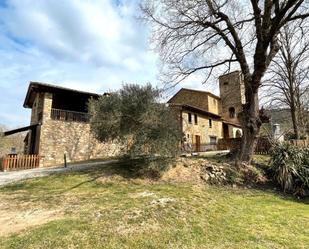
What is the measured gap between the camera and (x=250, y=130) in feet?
40.6

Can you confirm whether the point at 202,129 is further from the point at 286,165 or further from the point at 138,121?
the point at 138,121

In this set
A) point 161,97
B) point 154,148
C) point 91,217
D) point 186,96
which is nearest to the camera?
point 91,217

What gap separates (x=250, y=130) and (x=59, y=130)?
15492 mm

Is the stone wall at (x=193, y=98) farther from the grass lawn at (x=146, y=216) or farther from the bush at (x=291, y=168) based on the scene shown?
the grass lawn at (x=146, y=216)

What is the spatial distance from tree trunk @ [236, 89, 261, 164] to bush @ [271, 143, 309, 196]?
100 centimetres

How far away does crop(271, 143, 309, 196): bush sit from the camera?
10.2m

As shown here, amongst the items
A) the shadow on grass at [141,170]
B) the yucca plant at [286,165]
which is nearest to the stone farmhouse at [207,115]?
the yucca plant at [286,165]

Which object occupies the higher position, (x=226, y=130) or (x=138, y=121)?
(x=226, y=130)

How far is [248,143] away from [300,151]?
211cm

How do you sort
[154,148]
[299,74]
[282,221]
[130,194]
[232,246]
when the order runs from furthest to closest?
[299,74] < [154,148] < [130,194] < [282,221] < [232,246]

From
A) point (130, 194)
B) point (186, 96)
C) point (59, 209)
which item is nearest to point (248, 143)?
point (130, 194)

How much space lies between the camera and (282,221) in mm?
6910

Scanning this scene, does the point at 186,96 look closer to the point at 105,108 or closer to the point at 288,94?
the point at 288,94

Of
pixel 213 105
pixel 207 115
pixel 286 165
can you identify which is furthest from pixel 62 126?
pixel 213 105
